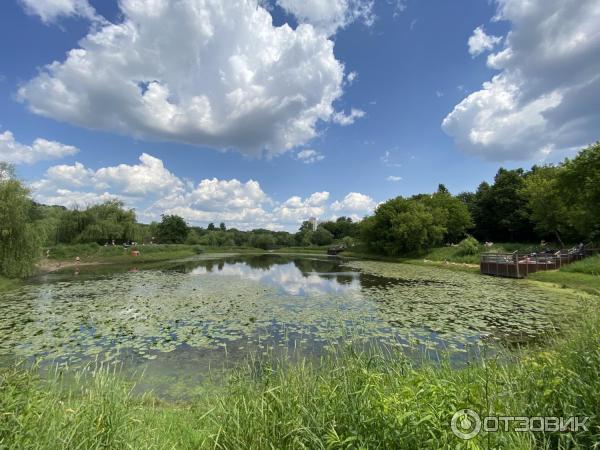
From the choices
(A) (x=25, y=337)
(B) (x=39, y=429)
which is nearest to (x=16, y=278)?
(A) (x=25, y=337)

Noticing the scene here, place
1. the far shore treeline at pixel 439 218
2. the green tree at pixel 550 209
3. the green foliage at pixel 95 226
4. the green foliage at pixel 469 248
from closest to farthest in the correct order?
1. the far shore treeline at pixel 439 218
2. the green tree at pixel 550 209
3. the green foliage at pixel 469 248
4. the green foliage at pixel 95 226

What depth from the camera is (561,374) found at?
3701 millimetres

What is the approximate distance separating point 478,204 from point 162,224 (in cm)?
7576

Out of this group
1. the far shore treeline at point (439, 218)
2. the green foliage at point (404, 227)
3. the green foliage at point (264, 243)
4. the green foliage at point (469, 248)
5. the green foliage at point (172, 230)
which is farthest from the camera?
the green foliage at point (264, 243)

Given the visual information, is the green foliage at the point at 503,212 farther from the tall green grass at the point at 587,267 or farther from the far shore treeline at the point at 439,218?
the tall green grass at the point at 587,267

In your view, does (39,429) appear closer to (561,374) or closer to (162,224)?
(561,374)

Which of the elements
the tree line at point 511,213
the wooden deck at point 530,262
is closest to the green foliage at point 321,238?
the tree line at point 511,213

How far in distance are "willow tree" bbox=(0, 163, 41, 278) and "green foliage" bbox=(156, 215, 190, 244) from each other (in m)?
59.8

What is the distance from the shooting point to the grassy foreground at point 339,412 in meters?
2.56

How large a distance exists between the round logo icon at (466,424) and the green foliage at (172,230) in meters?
83.0

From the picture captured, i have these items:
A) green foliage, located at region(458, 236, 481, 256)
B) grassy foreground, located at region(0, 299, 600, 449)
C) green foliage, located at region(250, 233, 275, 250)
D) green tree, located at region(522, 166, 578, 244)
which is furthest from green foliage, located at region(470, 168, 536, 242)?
green foliage, located at region(250, 233, 275, 250)

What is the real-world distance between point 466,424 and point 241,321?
9767mm

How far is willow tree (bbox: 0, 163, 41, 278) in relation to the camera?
1855 centimetres

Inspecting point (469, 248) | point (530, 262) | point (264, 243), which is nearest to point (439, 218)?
point (469, 248)
